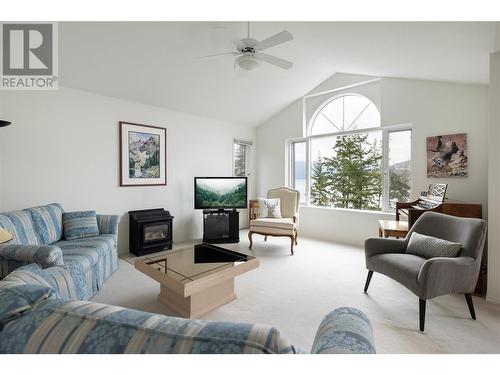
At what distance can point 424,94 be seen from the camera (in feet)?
12.3

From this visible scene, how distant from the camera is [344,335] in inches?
31.8

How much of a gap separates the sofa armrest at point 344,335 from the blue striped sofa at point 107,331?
31 cm

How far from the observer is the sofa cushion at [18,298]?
587 mm

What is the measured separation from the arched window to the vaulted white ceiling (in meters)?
0.62

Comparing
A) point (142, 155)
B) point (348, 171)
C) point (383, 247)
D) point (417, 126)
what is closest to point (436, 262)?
point (383, 247)

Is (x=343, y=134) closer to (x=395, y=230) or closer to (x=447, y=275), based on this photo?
(x=395, y=230)

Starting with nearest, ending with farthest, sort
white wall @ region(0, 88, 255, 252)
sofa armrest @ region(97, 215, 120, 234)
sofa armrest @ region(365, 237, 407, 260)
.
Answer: sofa armrest @ region(365, 237, 407, 260), white wall @ region(0, 88, 255, 252), sofa armrest @ region(97, 215, 120, 234)

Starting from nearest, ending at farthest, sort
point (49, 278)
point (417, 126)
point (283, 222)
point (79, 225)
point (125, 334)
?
point (125, 334) → point (49, 278) → point (79, 225) → point (417, 126) → point (283, 222)

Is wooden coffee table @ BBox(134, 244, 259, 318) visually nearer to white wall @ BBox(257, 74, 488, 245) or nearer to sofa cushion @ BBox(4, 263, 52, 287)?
sofa cushion @ BBox(4, 263, 52, 287)

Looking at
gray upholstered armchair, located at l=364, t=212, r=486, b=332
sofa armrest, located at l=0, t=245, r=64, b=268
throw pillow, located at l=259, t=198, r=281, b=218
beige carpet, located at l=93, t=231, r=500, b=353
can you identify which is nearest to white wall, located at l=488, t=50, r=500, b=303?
beige carpet, located at l=93, t=231, r=500, b=353

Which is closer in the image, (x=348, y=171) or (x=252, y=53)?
(x=252, y=53)

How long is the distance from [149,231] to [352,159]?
380 centimetres

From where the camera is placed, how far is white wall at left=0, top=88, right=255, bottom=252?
3.05 metres
